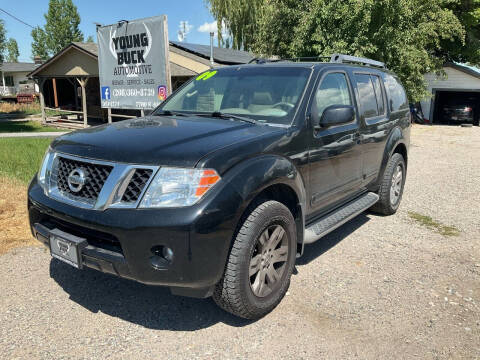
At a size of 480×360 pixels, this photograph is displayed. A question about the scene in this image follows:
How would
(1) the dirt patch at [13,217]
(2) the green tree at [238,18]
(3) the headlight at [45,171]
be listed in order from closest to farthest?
(3) the headlight at [45,171] → (1) the dirt patch at [13,217] → (2) the green tree at [238,18]

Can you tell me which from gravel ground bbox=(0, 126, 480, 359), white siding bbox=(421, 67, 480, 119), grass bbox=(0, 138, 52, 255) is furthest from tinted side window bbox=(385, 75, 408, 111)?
white siding bbox=(421, 67, 480, 119)

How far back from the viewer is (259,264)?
3086 millimetres

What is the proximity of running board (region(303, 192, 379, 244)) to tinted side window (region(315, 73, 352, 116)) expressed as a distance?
105 cm

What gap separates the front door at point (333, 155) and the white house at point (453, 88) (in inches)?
887

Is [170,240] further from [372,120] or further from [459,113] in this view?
[459,113]

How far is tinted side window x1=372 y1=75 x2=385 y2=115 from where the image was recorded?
16.9ft

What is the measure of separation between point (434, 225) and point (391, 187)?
0.75m

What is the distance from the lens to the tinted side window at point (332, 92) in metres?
3.89

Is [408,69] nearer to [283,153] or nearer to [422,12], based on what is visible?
[422,12]

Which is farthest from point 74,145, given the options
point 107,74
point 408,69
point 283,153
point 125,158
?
point 408,69

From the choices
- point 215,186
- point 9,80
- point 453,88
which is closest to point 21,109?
point 453,88

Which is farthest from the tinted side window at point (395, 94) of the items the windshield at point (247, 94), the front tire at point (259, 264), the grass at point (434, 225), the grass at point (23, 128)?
the grass at point (23, 128)

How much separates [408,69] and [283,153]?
1196 centimetres

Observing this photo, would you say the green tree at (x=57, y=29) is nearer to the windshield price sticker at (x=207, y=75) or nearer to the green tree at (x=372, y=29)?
the green tree at (x=372, y=29)
